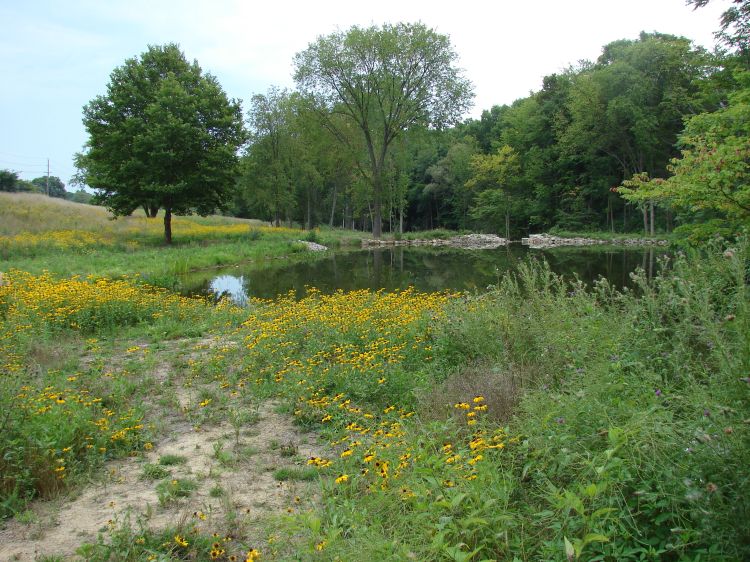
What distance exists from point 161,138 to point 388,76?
824 inches

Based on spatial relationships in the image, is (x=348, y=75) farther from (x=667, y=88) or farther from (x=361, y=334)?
(x=361, y=334)

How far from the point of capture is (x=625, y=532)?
7.41 ft

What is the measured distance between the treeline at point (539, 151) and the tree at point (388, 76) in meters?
1.34

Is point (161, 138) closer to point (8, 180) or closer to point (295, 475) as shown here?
point (295, 475)

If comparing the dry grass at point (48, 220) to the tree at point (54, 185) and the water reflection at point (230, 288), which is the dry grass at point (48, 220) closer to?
the water reflection at point (230, 288)

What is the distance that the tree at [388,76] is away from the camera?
39906 millimetres

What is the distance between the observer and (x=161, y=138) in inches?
1035

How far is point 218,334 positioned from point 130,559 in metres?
6.51

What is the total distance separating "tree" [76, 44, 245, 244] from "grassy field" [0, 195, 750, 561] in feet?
67.8

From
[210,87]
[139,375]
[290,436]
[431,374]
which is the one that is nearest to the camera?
[290,436]

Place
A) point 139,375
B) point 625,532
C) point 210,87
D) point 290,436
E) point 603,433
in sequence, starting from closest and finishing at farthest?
point 625,532, point 603,433, point 290,436, point 139,375, point 210,87

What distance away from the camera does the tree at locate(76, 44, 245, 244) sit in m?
26.7

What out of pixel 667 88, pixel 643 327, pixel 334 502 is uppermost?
pixel 667 88

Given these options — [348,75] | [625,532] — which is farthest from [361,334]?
[348,75]
